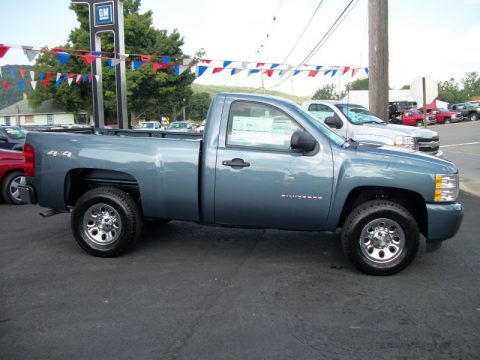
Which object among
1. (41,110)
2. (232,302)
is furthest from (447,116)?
(41,110)

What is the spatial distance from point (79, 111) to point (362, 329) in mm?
49285

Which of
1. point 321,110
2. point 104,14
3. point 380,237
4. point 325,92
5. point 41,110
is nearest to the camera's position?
point 380,237

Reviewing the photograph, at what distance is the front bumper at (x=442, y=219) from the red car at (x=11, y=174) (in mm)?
7470

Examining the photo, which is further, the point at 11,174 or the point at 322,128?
the point at 11,174

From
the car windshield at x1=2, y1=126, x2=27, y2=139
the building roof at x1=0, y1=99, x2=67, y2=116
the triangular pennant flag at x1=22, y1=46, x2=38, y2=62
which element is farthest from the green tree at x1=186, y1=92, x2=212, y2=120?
the triangular pennant flag at x1=22, y1=46, x2=38, y2=62

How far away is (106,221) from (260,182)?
6.25ft

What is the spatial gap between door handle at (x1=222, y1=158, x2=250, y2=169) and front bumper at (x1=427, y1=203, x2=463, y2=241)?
6.40 feet

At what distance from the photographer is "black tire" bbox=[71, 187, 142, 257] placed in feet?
17.7

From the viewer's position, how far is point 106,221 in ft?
18.1

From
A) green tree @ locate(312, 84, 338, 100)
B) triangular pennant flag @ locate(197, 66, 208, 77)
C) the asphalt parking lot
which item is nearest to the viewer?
the asphalt parking lot

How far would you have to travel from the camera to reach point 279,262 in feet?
17.6

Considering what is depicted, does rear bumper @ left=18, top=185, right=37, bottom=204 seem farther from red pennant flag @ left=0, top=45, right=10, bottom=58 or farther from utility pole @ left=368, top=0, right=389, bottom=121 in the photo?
utility pole @ left=368, top=0, right=389, bottom=121

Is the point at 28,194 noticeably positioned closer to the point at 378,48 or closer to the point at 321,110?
the point at 321,110

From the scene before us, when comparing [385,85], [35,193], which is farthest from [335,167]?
[385,85]
